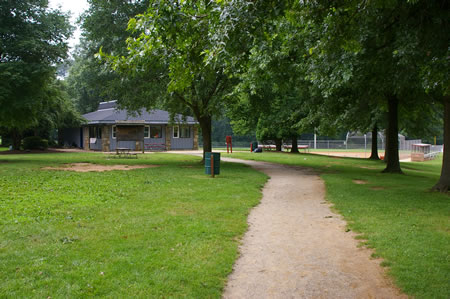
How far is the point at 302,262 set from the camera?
5.45 meters

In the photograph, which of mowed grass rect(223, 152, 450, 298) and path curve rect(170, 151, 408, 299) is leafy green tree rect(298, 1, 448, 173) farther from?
path curve rect(170, 151, 408, 299)

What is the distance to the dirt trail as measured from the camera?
448 cm

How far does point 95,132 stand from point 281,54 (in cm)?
2996

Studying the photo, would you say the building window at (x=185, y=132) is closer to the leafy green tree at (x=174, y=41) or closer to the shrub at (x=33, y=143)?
the shrub at (x=33, y=143)

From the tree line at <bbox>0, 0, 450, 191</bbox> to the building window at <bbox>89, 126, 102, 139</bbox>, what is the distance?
50.5 ft

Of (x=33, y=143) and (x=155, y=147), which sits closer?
(x=33, y=143)

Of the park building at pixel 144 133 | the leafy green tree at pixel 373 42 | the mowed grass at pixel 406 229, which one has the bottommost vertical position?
the mowed grass at pixel 406 229

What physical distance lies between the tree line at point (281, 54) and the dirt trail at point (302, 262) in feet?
9.38

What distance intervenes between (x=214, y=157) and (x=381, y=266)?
10203 mm

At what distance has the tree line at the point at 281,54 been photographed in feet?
19.0

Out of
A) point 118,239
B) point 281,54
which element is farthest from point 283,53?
point 118,239

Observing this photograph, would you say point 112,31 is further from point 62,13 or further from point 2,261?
point 2,261

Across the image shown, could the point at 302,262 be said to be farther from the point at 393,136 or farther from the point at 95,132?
the point at 95,132

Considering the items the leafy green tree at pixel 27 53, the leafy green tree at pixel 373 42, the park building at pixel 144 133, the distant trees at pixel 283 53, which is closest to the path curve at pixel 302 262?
the distant trees at pixel 283 53
